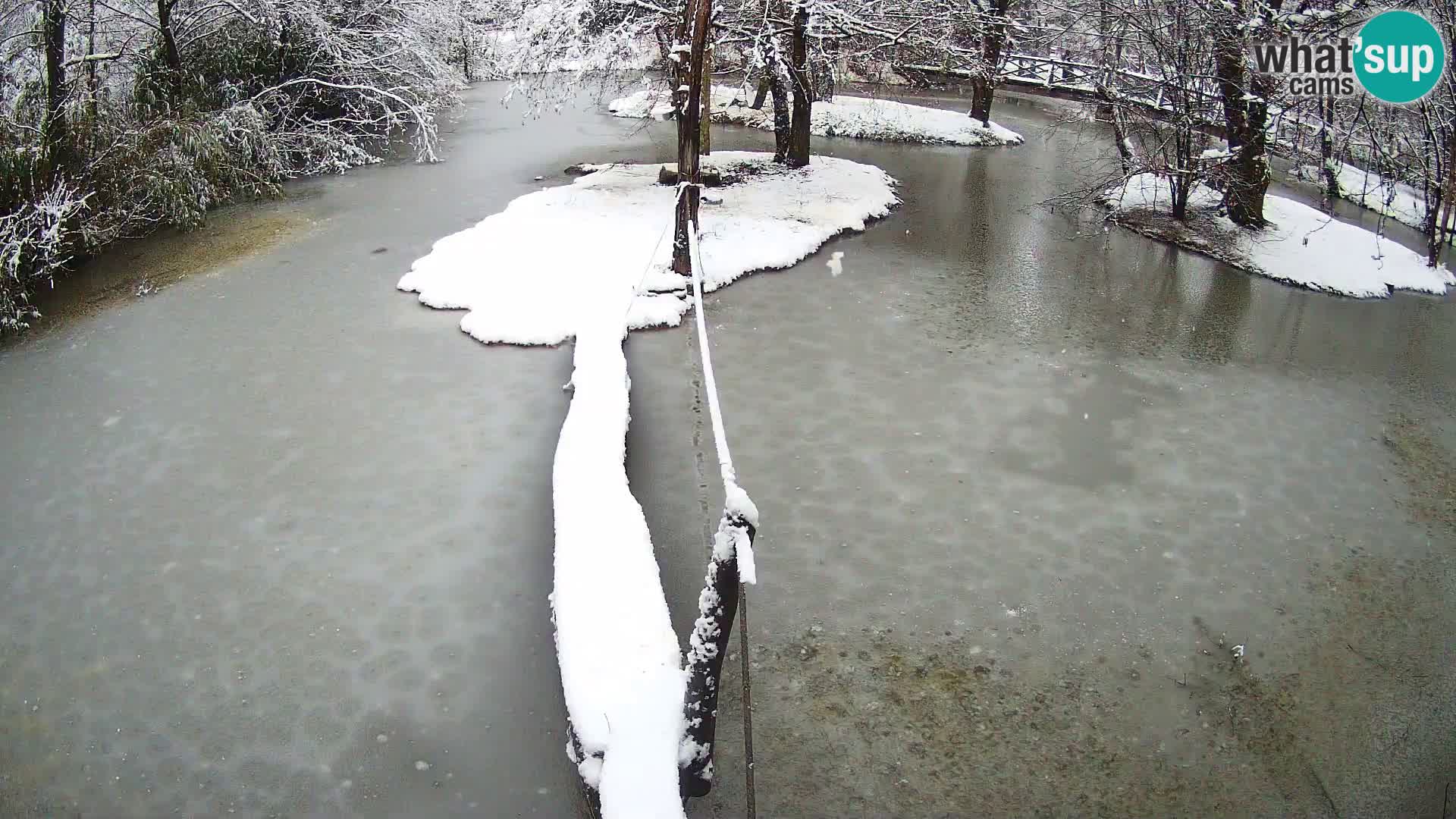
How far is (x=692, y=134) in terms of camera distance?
8.81 m

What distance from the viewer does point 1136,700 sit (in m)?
4.31

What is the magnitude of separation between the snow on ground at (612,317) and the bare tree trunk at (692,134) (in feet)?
2.23

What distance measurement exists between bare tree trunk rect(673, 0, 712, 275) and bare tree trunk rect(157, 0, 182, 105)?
897 cm

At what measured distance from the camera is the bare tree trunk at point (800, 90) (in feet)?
42.3

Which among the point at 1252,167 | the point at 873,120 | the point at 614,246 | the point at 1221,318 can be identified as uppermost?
the point at 873,120

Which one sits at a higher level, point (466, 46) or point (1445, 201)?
point (466, 46)

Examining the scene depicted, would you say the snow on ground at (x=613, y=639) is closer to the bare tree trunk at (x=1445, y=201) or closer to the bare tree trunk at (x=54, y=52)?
the bare tree trunk at (x=54, y=52)

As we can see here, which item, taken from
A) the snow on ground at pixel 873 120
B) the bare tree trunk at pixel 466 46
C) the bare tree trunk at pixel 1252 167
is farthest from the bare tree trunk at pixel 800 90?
the bare tree trunk at pixel 466 46

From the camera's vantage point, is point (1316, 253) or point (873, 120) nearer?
point (1316, 253)

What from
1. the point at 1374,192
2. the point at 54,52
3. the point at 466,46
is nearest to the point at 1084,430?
A: the point at 1374,192

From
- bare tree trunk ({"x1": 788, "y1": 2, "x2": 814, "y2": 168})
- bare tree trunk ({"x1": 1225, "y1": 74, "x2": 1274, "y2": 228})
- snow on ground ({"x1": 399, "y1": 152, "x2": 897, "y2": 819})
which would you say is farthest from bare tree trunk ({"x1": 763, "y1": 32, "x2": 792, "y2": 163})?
bare tree trunk ({"x1": 1225, "y1": 74, "x2": 1274, "y2": 228})

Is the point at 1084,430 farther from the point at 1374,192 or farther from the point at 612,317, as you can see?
the point at 1374,192

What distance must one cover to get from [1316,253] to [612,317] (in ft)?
29.1

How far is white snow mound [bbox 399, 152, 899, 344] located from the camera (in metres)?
8.75
